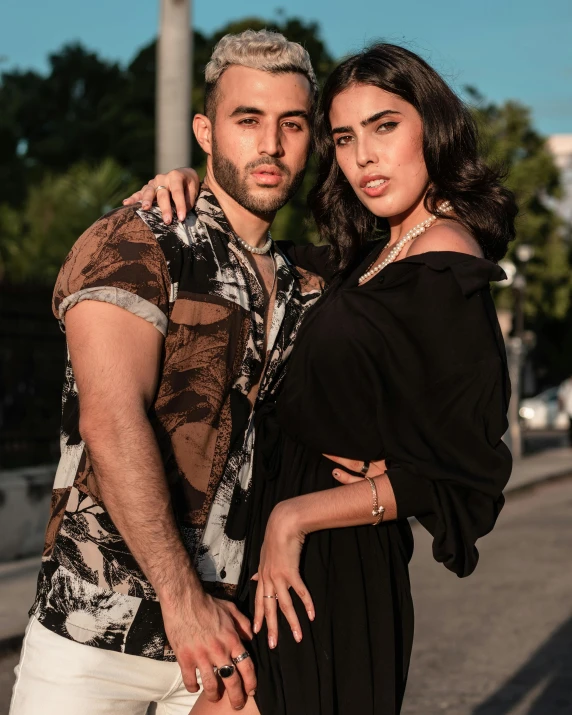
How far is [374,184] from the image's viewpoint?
8.93 ft

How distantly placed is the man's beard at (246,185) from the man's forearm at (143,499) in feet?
2.35

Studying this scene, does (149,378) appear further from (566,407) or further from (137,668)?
(566,407)

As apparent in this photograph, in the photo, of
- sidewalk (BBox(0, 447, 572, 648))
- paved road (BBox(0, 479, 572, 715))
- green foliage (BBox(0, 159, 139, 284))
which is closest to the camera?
paved road (BBox(0, 479, 572, 715))

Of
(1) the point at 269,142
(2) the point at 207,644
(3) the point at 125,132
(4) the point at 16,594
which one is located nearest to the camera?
(2) the point at 207,644

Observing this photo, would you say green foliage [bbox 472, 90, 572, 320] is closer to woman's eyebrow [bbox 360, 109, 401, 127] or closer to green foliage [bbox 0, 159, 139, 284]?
green foliage [bbox 0, 159, 139, 284]

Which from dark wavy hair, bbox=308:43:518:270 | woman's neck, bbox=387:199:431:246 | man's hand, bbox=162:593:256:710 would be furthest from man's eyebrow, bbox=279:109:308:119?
man's hand, bbox=162:593:256:710

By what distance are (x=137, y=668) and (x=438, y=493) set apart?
0.76 meters

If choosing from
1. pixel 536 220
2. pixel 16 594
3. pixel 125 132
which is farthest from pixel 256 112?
pixel 536 220

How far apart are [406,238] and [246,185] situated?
415 millimetres

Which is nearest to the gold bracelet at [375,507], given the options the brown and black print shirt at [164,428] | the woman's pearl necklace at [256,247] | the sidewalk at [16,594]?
the brown and black print shirt at [164,428]

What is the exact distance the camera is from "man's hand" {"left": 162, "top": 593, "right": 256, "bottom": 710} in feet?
7.44

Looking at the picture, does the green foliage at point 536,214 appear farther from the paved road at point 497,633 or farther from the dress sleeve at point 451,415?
the dress sleeve at point 451,415

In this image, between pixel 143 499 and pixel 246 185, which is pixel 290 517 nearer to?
pixel 143 499

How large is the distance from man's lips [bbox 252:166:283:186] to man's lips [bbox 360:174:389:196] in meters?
0.22
